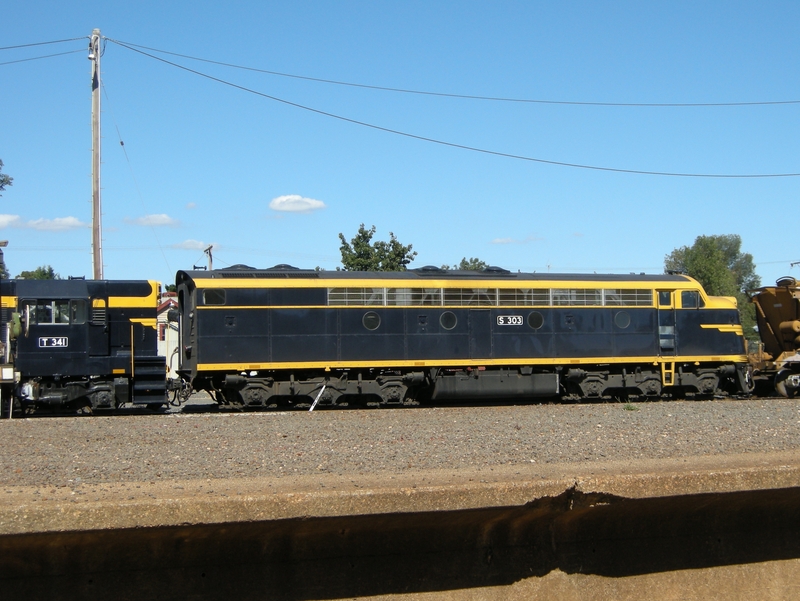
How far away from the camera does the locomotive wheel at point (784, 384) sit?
73.2 feet

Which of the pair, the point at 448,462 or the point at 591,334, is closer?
the point at 448,462

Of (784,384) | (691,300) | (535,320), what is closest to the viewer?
(535,320)

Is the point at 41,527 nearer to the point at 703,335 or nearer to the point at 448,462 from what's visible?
the point at 448,462

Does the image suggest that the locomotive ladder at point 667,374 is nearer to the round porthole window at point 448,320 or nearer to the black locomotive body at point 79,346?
the round porthole window at point 448,320

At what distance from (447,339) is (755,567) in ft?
50.4

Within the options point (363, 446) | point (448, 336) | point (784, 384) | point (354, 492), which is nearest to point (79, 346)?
point (448, 336)

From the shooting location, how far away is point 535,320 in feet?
A: 68.3

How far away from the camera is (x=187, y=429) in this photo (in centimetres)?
1048

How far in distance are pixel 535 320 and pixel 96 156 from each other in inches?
590

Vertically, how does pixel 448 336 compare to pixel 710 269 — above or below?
below

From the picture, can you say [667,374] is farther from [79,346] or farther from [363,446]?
[363,446]

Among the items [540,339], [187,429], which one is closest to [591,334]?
[540,339]

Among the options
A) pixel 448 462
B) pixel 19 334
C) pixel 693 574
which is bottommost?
pixel 693 574

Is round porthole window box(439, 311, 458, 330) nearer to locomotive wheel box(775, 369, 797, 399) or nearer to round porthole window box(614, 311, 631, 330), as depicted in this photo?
round porthole window box(614, 311, 631, 330)
